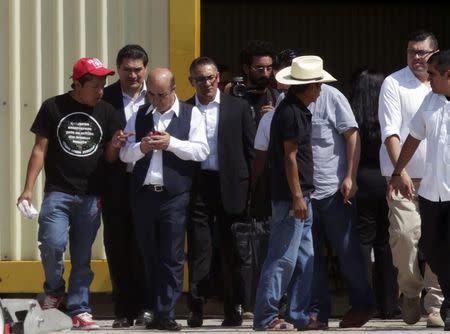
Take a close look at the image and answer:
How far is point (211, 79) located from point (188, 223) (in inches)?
38.8

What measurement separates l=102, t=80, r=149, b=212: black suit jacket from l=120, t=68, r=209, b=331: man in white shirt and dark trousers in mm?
212

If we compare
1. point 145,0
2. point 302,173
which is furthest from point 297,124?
point 145,0

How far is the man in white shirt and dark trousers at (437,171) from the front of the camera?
889 centimetres

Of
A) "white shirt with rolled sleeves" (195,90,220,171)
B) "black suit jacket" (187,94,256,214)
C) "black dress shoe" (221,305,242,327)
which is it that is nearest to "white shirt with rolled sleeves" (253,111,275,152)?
"black suit jacket" (187,94,256,214)

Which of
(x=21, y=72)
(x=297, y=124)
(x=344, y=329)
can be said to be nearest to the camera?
(x=297, y=124)

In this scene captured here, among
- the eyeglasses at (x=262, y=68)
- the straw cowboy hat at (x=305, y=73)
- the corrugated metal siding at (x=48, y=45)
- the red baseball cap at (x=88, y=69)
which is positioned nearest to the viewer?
the straw cowboy hat at (x=305, y=73)

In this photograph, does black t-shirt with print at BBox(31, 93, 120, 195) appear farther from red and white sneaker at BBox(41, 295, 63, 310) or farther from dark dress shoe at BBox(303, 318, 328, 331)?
dark dress shoe at BBox(303, 318, 328, 331)

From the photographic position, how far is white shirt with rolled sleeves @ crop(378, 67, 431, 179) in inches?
380

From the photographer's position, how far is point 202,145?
942 cm

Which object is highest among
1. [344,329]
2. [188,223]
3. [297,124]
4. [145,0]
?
[145,0]

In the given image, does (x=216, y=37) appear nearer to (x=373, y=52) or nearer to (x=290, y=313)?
(x=373, y=52)

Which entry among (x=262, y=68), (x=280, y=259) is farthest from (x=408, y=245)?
(x=262, y=68)

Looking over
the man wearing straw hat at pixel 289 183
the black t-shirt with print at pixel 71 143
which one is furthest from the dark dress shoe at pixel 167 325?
the black t-shirt with print at pixel 71 143

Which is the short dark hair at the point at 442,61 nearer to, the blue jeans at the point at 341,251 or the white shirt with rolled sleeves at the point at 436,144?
the white shirt with rolled sleeves at the point at 436,144
